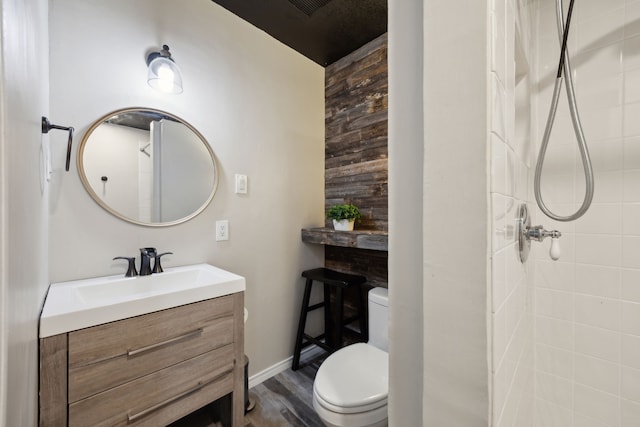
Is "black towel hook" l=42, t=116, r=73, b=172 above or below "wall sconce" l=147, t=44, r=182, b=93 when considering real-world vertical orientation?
below

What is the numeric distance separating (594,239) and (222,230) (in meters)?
1.88

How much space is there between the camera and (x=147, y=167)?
138 cm

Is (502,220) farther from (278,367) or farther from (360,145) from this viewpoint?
(278,367)

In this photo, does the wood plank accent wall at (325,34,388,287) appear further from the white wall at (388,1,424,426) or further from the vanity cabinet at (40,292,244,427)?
the white wall at (388,1,424,426)

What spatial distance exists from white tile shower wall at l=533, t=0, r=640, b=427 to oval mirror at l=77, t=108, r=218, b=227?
181 centimetres

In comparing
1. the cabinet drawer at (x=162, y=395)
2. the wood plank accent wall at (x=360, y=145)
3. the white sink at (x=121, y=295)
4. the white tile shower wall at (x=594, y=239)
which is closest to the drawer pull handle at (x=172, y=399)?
the cabinet drawer at (x=162, y=395)

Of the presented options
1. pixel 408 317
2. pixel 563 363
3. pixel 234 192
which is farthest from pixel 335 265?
pixel 408 317

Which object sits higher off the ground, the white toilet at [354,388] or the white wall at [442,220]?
the white wall at [442,220]

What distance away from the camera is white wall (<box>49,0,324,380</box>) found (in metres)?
1.15

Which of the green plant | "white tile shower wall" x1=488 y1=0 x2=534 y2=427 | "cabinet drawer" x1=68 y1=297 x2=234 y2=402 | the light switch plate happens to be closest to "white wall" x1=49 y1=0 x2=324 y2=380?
the light switch plate

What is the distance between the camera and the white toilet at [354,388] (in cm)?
103

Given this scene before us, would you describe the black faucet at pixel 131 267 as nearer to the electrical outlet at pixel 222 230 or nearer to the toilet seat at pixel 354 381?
the electrical outlet at pixel 222 230

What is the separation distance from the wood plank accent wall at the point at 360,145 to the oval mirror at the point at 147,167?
3.39 feet

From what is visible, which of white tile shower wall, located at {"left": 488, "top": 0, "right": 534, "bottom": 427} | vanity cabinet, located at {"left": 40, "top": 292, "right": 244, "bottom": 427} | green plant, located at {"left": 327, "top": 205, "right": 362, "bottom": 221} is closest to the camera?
white tile shower wall, located at {"left": 488, "top": 0, "right": 534, "bottom": 427}
